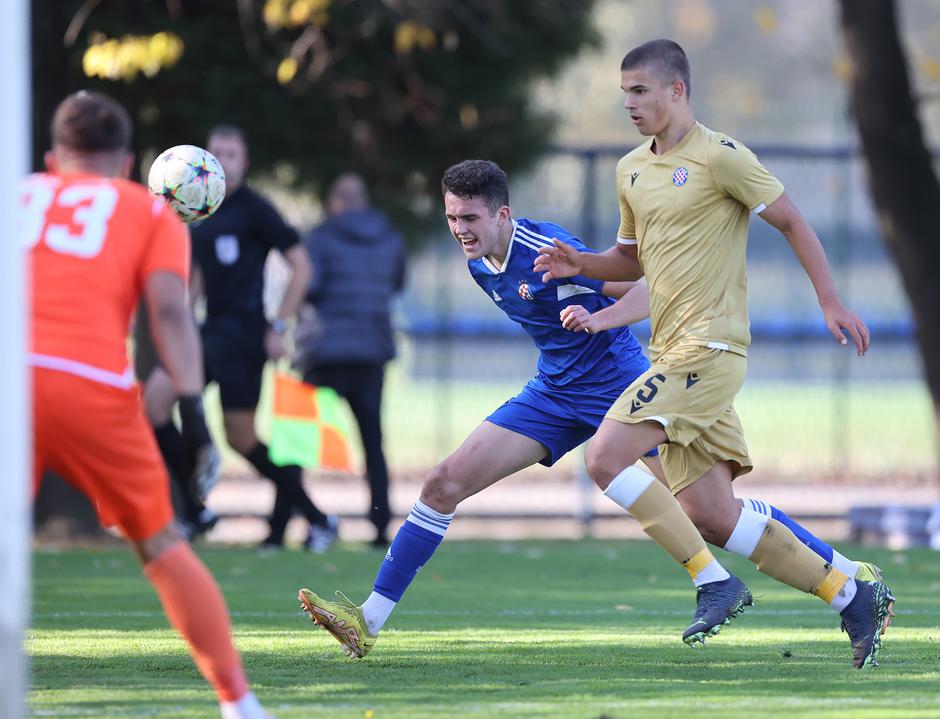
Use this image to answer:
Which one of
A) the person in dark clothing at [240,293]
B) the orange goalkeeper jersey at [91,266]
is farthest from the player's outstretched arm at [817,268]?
the person in dark clothing at [240,293]

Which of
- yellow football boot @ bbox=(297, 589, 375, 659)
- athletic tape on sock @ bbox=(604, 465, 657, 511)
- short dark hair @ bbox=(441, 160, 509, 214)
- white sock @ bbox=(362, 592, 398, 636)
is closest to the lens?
athletic tape on sock @ bbox=(604, 465, 657, 511)

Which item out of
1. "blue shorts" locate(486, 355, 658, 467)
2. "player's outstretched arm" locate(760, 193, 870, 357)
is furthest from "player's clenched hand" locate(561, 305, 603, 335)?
"player's outstretched arm" locate(760, 193, 870, 357)

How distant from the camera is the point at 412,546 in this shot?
6211 mm

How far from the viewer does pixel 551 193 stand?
14188 mm

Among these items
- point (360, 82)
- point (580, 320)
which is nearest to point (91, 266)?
point (580, 320)

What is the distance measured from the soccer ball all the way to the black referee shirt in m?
2.80

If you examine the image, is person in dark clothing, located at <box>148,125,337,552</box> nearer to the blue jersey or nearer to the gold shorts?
the blue jersey

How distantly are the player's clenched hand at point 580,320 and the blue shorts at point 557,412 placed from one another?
47cm

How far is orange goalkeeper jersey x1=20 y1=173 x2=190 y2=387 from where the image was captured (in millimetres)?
4457

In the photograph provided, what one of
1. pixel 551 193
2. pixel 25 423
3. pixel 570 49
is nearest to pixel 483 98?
pixel 570 49

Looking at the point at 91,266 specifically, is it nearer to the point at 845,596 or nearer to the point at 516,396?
the point at 516,396

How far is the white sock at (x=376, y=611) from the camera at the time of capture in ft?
19.8

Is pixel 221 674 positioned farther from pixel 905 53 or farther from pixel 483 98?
pixel 905 53

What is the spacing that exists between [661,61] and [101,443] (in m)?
2.68
